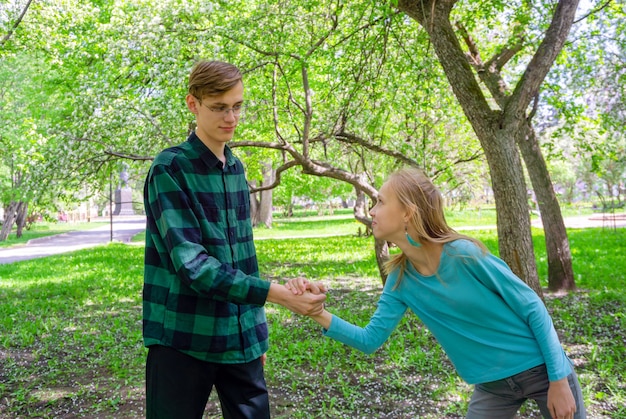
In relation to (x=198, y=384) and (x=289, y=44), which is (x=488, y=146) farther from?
(x=198, y=384)

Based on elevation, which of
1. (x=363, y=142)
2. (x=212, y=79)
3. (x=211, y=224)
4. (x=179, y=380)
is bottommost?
(x=179, y=380)

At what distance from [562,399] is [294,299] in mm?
1099

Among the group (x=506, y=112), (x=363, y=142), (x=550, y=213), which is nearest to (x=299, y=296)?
(x=506, y=112)

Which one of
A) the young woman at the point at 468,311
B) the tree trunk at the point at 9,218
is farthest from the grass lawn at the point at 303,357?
the tree trunk at the point at 9,218

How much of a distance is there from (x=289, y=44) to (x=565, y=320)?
217 inches

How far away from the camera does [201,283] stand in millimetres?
1998

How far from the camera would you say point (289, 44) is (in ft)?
28.1

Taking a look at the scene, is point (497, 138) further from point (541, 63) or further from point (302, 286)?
point (302, 286)

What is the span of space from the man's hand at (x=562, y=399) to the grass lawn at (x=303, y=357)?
92.5 inches

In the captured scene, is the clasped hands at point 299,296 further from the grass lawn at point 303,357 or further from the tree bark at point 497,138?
the tree bark at point 497,138

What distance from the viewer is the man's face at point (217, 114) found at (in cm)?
224

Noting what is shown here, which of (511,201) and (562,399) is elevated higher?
(511,201)

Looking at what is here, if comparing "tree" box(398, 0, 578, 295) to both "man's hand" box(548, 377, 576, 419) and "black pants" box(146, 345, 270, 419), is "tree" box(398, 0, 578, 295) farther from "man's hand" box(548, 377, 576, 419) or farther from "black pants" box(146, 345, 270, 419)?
"black pants" box(146, 345, 270, 419)

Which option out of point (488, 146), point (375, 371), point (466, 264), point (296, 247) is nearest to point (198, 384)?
point (466, 264)
